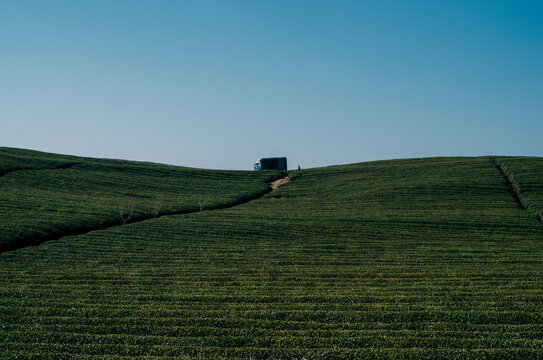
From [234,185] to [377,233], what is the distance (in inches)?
1102

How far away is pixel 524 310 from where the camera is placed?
1445cm

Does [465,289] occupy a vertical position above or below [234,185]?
below

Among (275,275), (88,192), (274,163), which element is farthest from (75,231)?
(274,163)

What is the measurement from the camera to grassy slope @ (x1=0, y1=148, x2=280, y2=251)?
28784mm

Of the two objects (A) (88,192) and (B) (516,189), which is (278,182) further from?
(B) (516,189)

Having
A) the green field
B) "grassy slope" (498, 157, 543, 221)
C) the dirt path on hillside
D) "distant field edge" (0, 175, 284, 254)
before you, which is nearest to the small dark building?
the dirt path on hillside

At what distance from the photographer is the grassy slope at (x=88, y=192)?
94.4ft

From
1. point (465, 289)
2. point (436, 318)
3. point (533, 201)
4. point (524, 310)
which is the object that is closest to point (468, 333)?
point (436, 318)

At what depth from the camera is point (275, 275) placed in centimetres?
1967

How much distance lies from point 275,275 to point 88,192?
100 ft

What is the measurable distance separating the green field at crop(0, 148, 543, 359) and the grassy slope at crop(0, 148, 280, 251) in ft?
0.80

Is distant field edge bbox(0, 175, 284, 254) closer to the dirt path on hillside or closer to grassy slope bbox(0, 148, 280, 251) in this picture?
grassy slope bbox(0, 148, 280, 251)

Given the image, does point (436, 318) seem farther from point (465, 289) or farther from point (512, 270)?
point (512, 270)

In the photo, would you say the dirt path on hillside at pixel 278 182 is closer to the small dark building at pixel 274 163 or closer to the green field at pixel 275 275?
the small dark building at pixel 274 163
